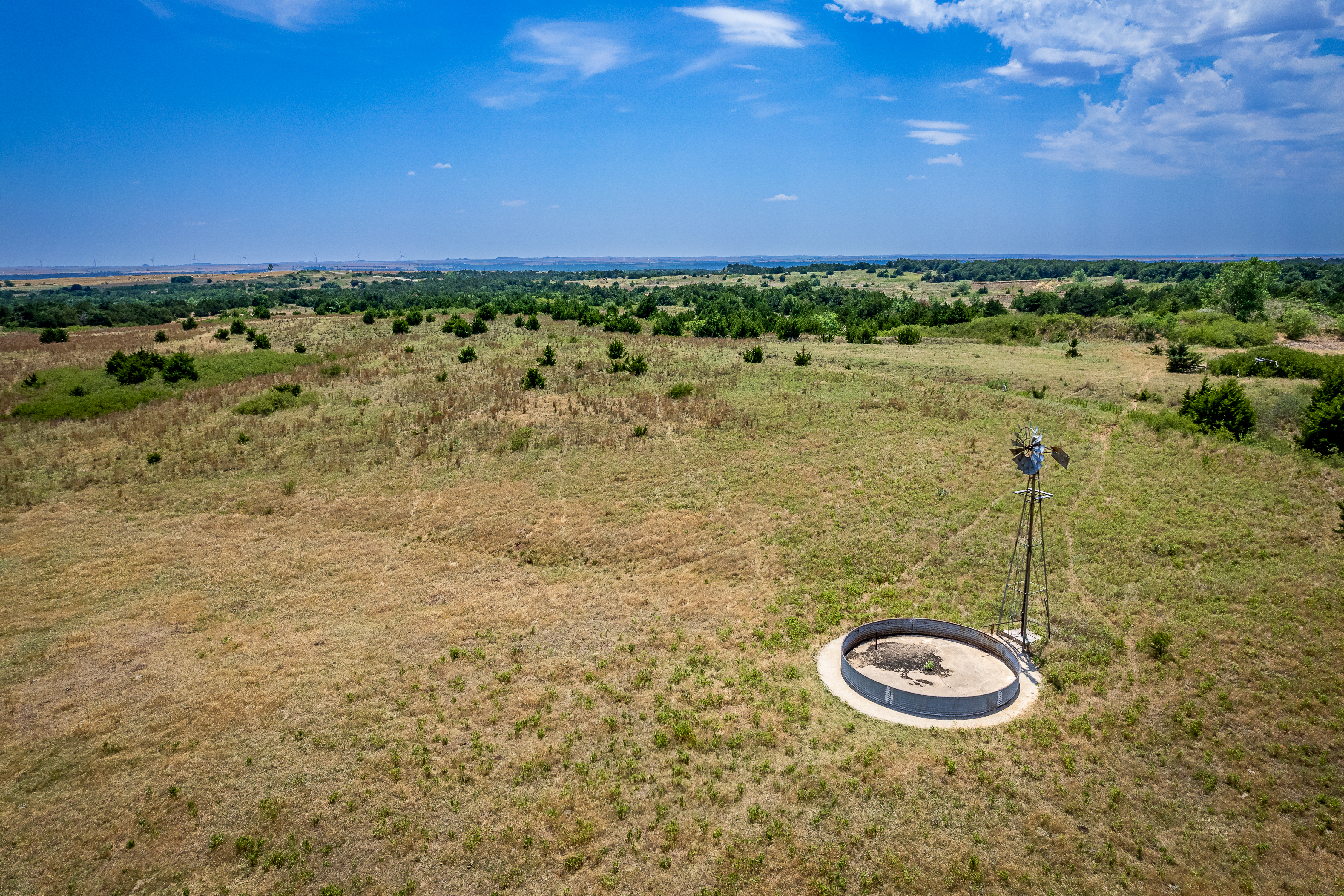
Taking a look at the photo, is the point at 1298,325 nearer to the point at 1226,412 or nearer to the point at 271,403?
the point at 1226,412

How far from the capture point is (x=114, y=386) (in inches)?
1503

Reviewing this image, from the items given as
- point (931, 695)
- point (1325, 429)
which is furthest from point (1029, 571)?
point (1325, 429)

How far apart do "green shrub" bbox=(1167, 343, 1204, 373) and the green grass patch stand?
5895cm

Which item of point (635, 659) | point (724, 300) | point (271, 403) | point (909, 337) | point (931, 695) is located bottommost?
point (635, 659)

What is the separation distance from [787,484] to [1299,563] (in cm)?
1498

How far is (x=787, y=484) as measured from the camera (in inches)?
1016

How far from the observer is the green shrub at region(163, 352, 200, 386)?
3988 centimetres

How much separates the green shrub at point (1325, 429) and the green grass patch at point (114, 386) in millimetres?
53127

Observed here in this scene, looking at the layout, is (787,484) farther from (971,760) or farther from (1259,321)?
(1259,321)

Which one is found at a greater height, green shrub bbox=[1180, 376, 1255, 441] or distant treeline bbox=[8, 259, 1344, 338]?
distant treeline bbox=[8, 259, 1344, 338]

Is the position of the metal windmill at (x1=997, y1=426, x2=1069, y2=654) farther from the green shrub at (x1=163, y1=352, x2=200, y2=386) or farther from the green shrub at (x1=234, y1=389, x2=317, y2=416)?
the green shrub at (x1=163, y1=352, x2=200, y2=386)

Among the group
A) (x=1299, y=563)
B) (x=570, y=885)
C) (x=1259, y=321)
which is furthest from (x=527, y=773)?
(x=1259, y=321)

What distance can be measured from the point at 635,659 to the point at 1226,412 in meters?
27.6

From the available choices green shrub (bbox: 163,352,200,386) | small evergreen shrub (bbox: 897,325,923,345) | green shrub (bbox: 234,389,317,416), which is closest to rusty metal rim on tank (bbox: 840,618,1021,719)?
green shrub (bbox: 234,389,317,416)
